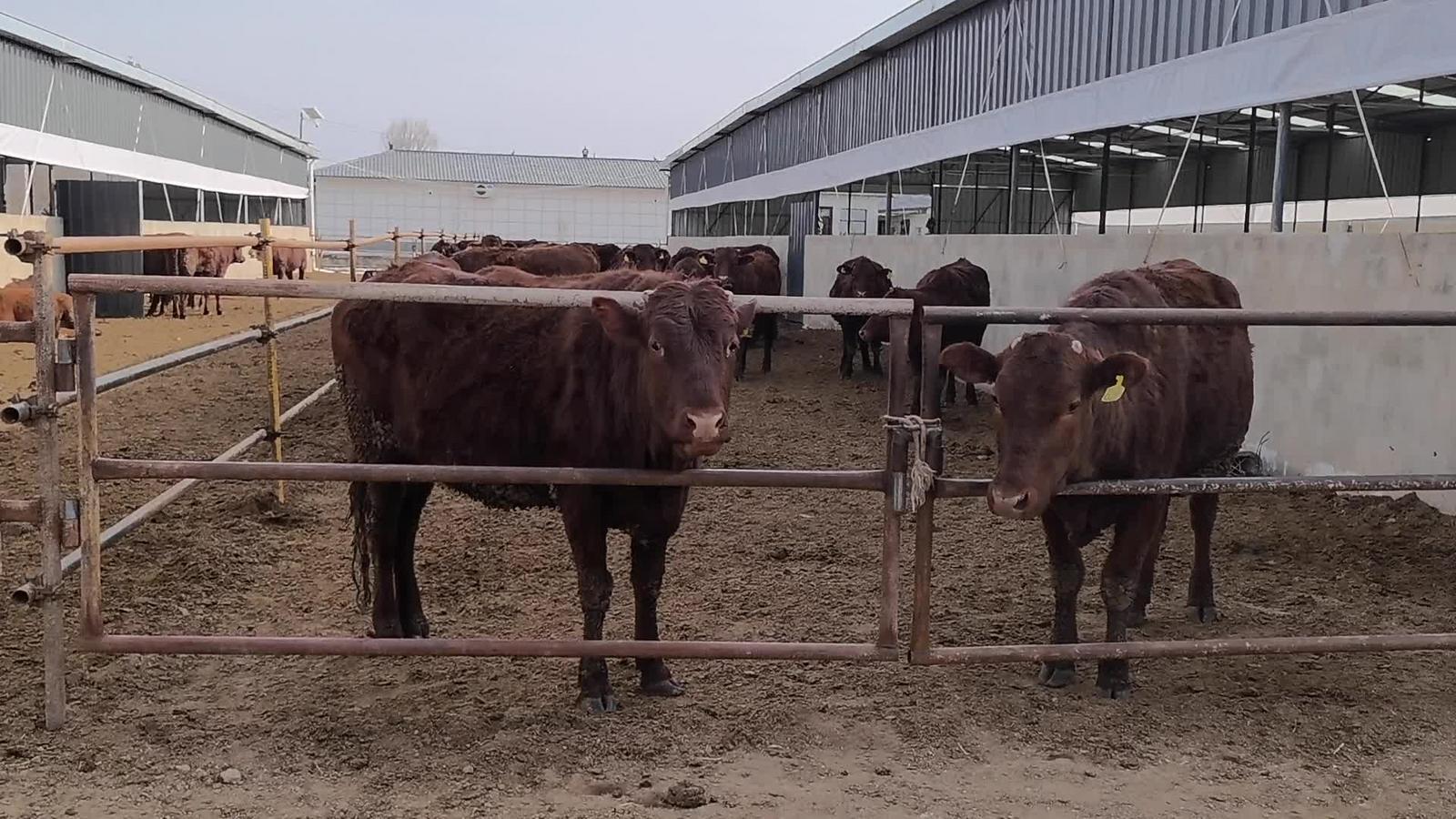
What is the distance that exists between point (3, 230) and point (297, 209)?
40.3 meters

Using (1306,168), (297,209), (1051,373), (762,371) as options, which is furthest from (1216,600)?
(297,209)

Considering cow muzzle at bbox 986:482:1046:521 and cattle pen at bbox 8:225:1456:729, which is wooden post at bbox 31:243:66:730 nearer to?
cattle pen at bbox 8:225:1456:729

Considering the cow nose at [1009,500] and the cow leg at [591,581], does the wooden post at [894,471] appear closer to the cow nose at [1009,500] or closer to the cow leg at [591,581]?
the cow nose at [1009,500]

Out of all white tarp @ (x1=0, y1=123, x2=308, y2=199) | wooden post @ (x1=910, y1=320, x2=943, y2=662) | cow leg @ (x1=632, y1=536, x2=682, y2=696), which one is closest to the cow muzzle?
wooden post @ (x1=910, y1=320, x2=943, y2=662)

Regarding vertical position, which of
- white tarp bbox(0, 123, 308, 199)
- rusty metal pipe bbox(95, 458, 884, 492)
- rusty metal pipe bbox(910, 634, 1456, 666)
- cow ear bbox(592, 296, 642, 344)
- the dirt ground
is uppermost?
white tarp bbox(0, 123, 308, 199)

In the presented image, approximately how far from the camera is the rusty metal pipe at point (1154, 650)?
13.1 feet

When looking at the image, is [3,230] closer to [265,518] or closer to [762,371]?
[762,371]

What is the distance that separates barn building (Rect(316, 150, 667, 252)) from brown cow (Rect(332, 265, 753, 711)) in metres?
59.3

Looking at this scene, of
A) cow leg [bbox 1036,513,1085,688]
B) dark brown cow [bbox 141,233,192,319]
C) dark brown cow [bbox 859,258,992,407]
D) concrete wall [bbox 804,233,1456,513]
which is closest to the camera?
cow leg [bbox 1036,513,1085,688]

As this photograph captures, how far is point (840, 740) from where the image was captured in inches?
162

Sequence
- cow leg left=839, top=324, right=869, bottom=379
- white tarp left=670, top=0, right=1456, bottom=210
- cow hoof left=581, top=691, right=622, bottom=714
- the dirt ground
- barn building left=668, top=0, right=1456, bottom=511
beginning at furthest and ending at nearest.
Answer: cow leg left=839, top=324, right=869, bottom=379 → barn building left=668, top=0, right=1456, bottom=511 → white tarp left=670, top=0, right=1456, bottom=210 → cow hoof left=581, top=691, right=622, bottom=714 → the dirt ground

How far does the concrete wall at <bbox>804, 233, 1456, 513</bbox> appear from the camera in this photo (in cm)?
690

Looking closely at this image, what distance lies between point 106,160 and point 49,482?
2507 centimetres

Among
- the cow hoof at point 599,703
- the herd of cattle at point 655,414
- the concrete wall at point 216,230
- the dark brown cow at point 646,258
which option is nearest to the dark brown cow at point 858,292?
the dark brown cow at point 646,258
